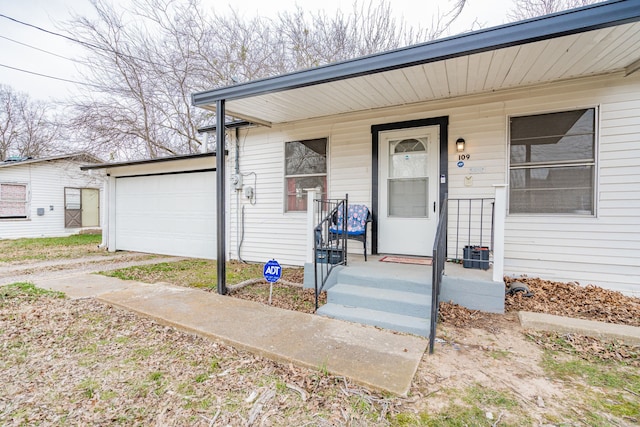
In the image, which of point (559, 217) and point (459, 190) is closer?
point (559, 217)

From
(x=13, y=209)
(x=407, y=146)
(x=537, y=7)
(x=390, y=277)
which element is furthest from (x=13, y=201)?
(x=537, y=7)

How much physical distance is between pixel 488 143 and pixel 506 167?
0.41 metres

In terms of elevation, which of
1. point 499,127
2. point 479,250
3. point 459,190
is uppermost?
point 499,127

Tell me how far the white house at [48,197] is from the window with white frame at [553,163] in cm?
1395

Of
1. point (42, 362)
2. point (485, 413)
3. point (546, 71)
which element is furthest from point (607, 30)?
point (42, 362)

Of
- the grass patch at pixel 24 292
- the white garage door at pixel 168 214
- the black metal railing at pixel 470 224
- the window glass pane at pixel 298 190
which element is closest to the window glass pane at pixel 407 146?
→ the black metal railing at pixel 470 224

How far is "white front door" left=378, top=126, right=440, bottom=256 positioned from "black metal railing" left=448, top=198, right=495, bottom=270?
0.28 metres

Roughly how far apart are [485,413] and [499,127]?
3.72 meters

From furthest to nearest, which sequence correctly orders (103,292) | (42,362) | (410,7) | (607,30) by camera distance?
(410,7) → (103,292) → (607,30) → (42,362)

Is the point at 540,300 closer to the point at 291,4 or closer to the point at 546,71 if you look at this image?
the point at 546,71

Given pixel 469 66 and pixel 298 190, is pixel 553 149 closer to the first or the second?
pixel 469 66

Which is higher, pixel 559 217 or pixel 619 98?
pixel 619 98

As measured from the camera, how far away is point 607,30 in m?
2.81

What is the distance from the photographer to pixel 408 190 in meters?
4.91
